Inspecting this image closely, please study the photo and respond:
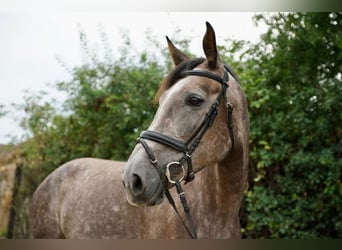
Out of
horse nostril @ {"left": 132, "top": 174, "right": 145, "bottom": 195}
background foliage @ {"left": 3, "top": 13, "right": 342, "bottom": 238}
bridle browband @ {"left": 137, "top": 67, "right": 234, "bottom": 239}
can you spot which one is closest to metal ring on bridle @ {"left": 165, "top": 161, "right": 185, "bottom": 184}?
bridle browband @ {"left": 137, "top": 67, "right": 234, "bottom": 239}

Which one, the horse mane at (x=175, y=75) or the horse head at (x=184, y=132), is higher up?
the horse mane at (x=175, y=75)

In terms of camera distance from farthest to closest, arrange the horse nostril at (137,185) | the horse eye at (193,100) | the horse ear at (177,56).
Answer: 1. the horse ear at (177,56)
2. the horse eye at (193,100)
3. the horse nostril at (137,185)

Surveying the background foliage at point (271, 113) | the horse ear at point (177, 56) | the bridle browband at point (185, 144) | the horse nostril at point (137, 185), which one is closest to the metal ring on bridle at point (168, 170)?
the bridle browband at point (185, 144)

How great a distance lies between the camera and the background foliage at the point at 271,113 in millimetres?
2598

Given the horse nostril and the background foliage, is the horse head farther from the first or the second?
the background foliage

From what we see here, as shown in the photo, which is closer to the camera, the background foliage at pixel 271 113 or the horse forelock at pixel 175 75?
the horse forelock at pixel 175 75

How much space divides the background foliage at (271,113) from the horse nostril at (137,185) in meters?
1.26

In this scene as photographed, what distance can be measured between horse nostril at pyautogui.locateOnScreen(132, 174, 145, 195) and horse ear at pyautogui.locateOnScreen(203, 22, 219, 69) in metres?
0.59

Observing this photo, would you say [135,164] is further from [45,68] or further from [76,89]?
[76,89]

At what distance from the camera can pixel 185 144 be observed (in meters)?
1.65

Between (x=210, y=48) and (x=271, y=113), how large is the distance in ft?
5.72

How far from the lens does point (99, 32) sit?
4.27m

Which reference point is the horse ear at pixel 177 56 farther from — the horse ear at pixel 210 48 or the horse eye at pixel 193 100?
the horse eye at pixel 193 100

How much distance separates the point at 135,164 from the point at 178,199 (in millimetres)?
420
